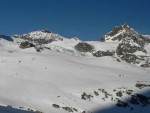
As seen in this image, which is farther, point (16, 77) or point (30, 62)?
point (30, 62)

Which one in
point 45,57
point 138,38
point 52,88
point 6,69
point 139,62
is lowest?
point 52,88

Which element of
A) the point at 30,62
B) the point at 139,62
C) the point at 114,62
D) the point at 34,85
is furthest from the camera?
the point at 139,62

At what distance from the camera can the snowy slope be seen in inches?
1710

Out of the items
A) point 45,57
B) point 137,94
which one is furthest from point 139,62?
point 137,94

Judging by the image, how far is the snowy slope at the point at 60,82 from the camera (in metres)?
43.4

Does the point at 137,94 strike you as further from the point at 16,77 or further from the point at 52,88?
the point at 16,77

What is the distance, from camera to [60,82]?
51438mm

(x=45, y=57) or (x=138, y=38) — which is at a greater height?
(x=138, y=38)

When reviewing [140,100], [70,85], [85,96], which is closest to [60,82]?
[70,85]

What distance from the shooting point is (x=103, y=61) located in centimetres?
7144

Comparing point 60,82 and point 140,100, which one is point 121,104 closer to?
point 140,100

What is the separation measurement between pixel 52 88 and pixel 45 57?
15683 mm

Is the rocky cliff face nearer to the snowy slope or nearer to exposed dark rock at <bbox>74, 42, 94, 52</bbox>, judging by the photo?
exposed dark rock at <bbox>74, 42, 94, 52</bbox>

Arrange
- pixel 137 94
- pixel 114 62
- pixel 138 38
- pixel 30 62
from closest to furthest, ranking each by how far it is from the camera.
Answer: pixel 137 94 → pixel 30 62 → pixel 114 62 → pixel 138 38
